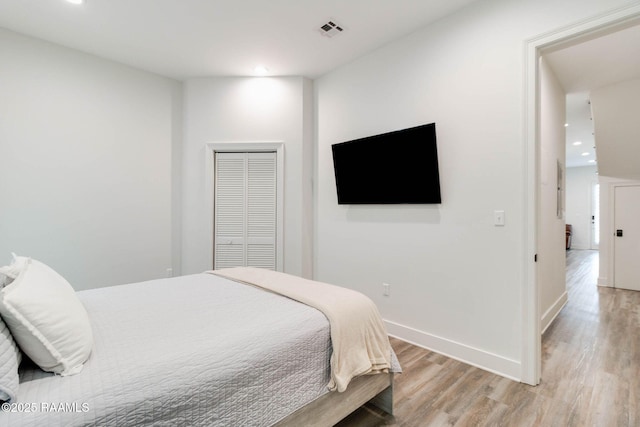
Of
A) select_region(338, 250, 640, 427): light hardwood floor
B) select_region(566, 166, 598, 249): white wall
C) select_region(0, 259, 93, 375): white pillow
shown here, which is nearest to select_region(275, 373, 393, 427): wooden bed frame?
select_region(338, 250, 640, 427): light hardwood floor

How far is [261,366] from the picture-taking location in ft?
4.04

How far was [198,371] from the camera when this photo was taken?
1.08 meters

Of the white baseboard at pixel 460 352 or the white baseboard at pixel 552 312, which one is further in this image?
the white baseboard at pixel 552 312

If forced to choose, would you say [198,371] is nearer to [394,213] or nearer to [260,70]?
[394,213]

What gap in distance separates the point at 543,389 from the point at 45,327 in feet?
8.97

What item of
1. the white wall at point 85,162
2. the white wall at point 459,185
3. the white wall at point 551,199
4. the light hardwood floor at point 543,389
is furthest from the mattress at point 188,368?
the white wall at point 551,199

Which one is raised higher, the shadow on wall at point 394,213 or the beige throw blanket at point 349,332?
the shadow on wall at point 394,213

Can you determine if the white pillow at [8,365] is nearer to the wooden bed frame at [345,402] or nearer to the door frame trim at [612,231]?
the wooden bed frame at [345,402]

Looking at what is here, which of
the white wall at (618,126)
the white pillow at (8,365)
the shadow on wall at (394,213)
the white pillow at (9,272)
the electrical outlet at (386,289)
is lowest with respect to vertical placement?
the electrical outlet at (386,289)

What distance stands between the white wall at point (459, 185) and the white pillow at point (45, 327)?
2397 mm


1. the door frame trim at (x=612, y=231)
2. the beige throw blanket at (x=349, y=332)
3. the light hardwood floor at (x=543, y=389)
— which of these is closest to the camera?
the beige throw blanket at (x=349, y=332)

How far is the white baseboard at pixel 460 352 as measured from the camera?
217 cm

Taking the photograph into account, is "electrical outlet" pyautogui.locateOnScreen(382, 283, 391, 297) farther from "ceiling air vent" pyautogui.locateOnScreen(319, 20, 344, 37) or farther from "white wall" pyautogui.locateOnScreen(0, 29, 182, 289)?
"white wall" pyautogui.locateOnScreen(0, 29, 182, 289)

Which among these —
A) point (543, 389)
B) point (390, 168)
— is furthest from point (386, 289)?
point (543, 389)
